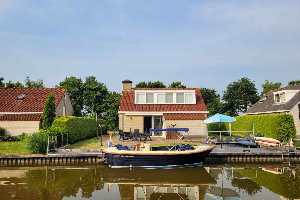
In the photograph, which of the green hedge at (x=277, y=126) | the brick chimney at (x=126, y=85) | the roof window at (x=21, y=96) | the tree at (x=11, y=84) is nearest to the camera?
the green hedge at (x=277, y=126)

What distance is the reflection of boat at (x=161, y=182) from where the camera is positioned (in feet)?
35.0

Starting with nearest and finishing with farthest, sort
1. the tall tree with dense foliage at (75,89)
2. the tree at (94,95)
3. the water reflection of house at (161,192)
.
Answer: the water reflection of house at (161,192)
the tree at (94,95)
the tall tree with dense foliage at (75,89)

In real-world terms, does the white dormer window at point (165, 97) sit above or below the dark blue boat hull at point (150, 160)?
above

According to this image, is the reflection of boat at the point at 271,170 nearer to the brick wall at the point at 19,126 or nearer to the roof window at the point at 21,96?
the brick wall at the point at 19,126

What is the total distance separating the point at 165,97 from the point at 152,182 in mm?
16768

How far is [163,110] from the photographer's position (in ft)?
89.8

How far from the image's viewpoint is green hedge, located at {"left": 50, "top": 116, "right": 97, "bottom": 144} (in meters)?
20.4

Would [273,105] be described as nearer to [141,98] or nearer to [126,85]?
[141,98]

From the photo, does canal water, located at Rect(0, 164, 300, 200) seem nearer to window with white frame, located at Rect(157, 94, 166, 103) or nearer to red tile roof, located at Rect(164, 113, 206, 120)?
red tile roof, located at Rect(164, 113, 206, 120)

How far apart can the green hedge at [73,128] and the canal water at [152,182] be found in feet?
14.7

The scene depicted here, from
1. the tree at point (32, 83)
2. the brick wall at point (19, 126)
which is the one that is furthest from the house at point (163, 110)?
the tree at point (32, 83)

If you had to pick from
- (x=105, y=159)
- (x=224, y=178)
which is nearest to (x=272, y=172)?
(x=224, y=178)

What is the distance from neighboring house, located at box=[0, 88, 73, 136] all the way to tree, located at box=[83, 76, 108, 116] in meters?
15.7

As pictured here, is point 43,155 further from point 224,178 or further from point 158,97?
point 158,97
